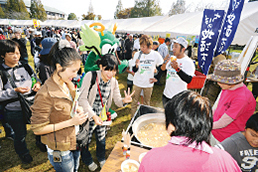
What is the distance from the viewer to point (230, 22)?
12.5 ft

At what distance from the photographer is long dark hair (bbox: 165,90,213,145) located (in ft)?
2.78

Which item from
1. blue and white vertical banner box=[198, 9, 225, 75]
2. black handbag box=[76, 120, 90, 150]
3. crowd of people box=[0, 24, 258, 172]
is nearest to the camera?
crowd of people box=[0, 24, 258, 172]

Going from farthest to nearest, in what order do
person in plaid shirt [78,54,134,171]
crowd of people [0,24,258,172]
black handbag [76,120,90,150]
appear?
person in plaid shirt [78,54,134,171] < black handbag [76,120,90,150] < crowd of people [0,24,258,172]

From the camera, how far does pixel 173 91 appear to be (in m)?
3.19

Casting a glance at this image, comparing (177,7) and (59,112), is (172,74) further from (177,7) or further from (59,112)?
(177,7)

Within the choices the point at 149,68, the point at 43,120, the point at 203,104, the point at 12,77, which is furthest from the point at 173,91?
the point at 12,77

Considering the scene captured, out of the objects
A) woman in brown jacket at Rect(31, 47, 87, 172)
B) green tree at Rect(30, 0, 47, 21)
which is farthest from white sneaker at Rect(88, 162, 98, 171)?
green tree at Rect(30, 0, 47, 21)

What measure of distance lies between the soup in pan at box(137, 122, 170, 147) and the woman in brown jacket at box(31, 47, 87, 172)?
111 centimetres

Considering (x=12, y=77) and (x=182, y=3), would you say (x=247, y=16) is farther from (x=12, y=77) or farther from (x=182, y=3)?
(x=182, y=3)

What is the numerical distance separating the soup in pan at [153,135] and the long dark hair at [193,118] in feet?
4.76

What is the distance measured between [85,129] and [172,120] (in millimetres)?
1417

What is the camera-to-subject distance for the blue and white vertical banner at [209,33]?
156 inches

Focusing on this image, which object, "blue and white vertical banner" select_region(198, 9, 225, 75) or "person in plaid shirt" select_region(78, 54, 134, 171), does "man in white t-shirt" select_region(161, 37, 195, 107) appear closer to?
"person in plaid shirt" select_region(78, 54, 134, 171)

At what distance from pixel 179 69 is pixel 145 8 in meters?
59.7
